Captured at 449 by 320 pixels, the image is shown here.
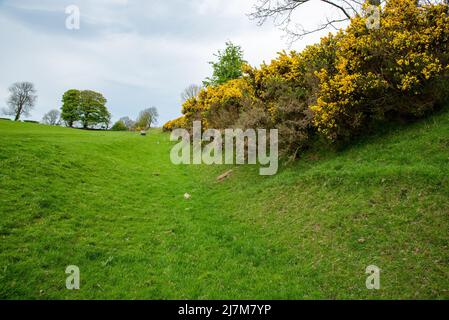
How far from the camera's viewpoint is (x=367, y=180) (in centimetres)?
943

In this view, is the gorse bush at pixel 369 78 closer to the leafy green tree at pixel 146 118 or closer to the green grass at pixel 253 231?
the green grass at pixel 253 231

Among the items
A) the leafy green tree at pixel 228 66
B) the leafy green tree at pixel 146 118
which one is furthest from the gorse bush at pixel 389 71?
the leafy green tree at pixel 146 118

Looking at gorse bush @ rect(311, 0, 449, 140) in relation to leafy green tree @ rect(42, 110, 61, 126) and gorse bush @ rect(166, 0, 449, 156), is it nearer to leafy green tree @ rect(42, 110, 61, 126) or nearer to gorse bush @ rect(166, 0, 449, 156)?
gorse bush @ rect(166, 0, 449, 156)

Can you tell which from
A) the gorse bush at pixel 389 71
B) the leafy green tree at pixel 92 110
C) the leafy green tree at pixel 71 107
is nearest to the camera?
the gorse bush at pixel 389 71

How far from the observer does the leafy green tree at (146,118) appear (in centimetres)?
8619

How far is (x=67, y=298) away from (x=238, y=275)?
4.12 meters

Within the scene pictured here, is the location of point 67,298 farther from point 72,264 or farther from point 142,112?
point 142,112

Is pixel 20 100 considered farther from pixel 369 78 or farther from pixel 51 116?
pixel 369 78

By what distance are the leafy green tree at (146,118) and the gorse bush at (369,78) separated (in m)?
71.5

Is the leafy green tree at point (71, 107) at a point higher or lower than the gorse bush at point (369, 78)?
higher

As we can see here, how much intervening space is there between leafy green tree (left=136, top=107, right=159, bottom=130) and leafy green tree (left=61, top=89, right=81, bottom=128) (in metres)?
17.4

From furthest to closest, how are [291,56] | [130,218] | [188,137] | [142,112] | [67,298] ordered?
[142,112] < [188,137] < [291,56] < [130,218] < [67,298]

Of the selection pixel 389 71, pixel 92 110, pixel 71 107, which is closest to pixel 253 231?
pixel 389 71
